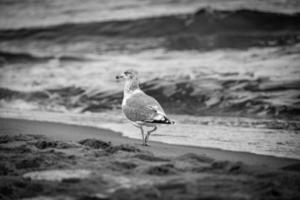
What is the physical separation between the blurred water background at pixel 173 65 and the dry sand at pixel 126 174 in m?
1.64

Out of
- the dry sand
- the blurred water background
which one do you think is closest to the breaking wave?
the blurred water background

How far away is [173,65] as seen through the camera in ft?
41.9

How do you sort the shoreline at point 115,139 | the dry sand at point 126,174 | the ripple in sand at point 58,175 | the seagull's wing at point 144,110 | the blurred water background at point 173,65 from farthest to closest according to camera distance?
the blurred water background at point 173,65 → the seagull's wing at point 144,110 → the shoreline at point 115,139 → the ripple in sand at point 58,175 → the dry sand at point 126,174

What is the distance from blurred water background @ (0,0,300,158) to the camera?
805cm

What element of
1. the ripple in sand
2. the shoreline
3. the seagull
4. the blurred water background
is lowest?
the ripple in sand

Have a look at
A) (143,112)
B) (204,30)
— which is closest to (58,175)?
(143,112)

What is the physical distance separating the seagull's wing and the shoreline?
Result: 0.37 metres

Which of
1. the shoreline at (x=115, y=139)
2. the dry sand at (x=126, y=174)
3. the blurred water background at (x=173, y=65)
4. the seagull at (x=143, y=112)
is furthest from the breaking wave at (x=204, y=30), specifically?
the dry sand at (x=126, y=174)

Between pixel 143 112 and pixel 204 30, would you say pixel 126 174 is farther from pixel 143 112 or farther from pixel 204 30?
pixel 204 30

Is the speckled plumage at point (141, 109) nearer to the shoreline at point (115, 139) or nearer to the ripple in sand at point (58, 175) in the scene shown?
the shoreline at point (115, 139)

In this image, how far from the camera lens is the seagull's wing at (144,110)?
6355mm

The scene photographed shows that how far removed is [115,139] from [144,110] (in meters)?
0.80

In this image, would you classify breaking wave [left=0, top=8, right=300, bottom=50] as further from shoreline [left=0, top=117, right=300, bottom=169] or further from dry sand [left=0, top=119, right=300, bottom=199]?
dry sand [left=0, top=119, right=300, bottom=199]

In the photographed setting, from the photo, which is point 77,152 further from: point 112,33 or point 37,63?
point 112,33
